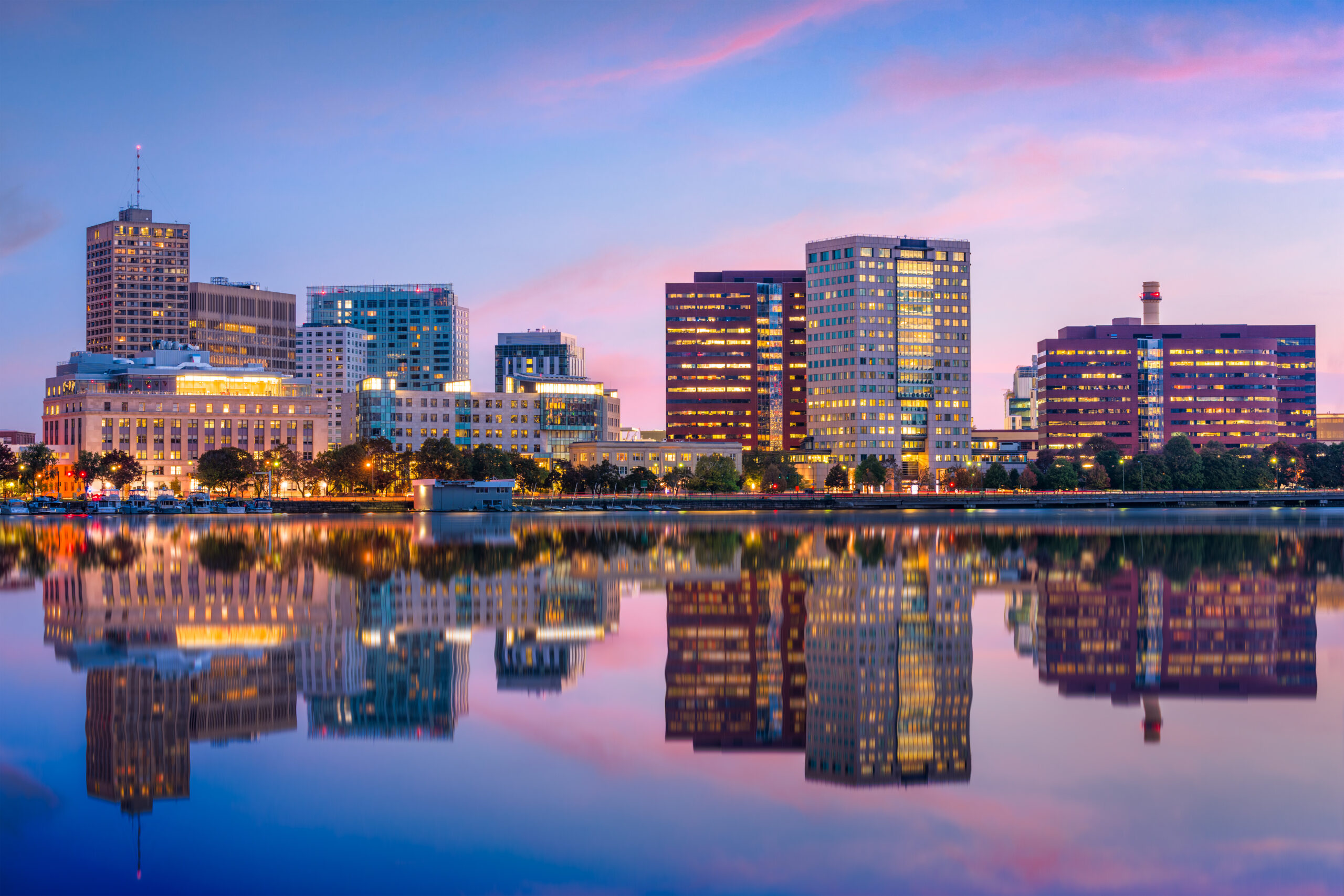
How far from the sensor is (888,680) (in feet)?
83.7

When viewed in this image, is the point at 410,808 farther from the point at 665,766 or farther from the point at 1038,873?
the point at 1038,873

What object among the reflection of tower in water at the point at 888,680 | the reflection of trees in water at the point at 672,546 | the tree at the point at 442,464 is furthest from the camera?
the tree at the point at 442,464

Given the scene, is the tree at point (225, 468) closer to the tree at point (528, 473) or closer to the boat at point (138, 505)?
the boat at point (138, 505)

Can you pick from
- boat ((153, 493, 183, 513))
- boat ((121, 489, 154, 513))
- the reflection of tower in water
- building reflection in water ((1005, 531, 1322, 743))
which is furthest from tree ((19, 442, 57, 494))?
the reflection of tower in water

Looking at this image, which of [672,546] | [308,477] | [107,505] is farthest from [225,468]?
[672,546]

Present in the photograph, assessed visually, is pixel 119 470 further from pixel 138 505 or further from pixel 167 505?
pixel 167 505

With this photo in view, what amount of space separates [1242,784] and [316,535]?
79.5 m

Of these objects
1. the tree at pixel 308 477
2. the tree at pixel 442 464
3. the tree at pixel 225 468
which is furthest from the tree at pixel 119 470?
the tree at pixel 442 464

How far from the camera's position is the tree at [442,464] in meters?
173

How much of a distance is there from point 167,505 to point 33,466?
37.1 meters

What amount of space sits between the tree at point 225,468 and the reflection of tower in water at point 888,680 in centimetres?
14258

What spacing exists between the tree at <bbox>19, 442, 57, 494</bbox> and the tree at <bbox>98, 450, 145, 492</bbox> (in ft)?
26.6

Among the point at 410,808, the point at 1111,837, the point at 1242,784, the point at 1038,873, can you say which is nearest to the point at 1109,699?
the point at 1242,784

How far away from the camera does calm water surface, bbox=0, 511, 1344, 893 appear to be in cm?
1419
